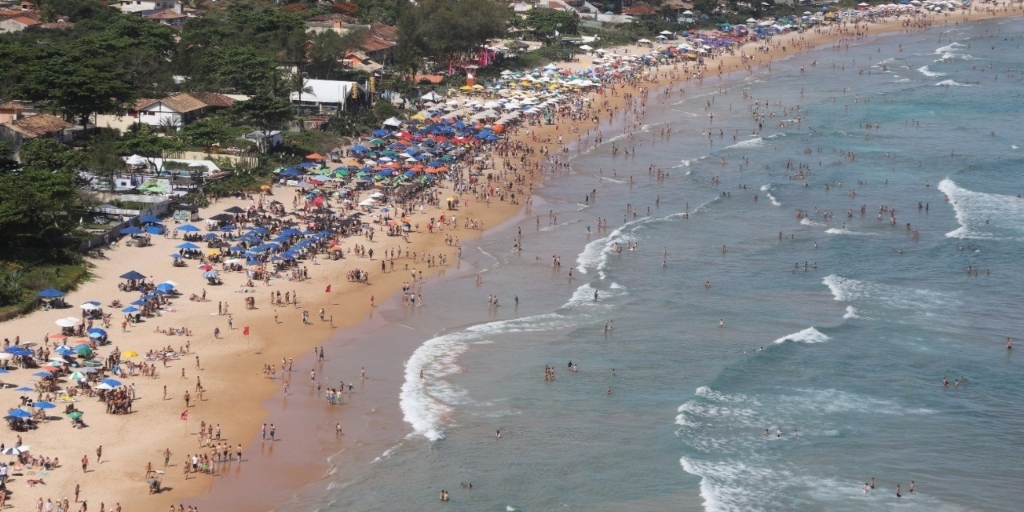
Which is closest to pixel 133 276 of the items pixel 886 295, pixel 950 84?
pixel 886 295

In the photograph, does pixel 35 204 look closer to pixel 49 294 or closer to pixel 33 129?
pixel 49 294

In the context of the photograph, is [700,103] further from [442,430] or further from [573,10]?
[442,430]

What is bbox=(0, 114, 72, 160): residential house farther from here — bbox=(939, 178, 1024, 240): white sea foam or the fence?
bbox=(939, 178, 1024, 240): white sea foam

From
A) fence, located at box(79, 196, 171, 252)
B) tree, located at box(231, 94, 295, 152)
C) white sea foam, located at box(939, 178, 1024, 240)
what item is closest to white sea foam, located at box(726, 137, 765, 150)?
white sea foam, located at box(939, 178, 1024, 240)

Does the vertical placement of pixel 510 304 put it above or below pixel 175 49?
below

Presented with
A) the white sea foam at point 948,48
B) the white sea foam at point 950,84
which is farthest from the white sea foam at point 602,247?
the white sea foam at point 948,48

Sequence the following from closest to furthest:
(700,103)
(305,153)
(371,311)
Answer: (371,311)
(305,153)
(700,103)

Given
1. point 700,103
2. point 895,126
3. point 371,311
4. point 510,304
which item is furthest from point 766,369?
point 700,103

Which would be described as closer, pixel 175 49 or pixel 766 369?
pixel 766 369

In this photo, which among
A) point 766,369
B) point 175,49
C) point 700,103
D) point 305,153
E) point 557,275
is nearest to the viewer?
point 766,369
